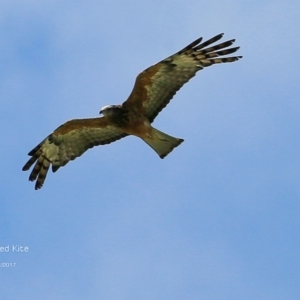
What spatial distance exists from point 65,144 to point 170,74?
245 cm

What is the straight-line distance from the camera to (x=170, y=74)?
15922 millimetres

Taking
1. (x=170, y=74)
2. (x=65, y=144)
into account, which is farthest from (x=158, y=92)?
(x=65, y=144)

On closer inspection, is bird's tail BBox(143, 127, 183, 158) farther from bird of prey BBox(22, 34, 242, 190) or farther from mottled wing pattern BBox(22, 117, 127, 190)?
mottled wing pattern BBox(22, 117, 127, 190)

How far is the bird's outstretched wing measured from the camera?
15727 millimetres

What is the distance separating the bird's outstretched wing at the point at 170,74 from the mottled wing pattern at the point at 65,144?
3.26 feet

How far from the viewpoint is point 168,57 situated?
15.9m

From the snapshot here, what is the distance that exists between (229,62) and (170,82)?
1.02 meters

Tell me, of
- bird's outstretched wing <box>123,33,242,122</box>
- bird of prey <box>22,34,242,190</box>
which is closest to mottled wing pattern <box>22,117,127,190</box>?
bird of prey <box>22,34,242,190</box>

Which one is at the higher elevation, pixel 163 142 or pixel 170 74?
pixel 170 74

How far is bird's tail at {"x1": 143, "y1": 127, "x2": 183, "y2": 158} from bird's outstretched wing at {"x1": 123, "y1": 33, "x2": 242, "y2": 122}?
12.9 inches

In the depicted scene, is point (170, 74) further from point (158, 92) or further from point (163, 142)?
point (163, 142)

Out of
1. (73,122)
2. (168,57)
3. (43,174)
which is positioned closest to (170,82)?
(168,57)

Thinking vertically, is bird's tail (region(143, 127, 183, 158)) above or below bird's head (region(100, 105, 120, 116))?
below

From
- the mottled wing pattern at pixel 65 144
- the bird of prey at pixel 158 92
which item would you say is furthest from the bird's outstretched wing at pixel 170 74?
the mottled wing pattern at pixel 65 144
